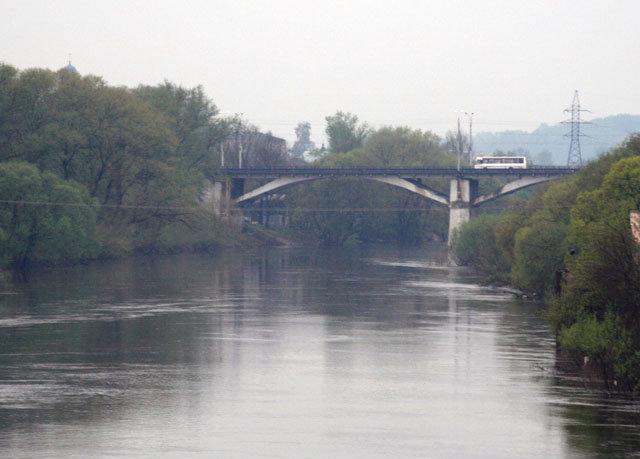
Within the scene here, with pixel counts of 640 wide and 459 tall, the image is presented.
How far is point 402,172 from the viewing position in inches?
4355

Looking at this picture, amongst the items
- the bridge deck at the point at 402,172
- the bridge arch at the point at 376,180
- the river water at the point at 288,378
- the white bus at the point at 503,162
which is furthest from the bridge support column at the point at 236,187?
the river water at the point at 288,378

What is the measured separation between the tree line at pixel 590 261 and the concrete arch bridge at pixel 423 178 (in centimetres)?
3288

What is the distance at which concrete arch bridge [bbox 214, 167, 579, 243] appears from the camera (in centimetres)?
10712

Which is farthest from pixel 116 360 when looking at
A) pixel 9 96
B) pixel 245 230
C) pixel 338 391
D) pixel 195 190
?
pixel 245 230

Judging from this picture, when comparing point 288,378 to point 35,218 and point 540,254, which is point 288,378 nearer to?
point 540,254

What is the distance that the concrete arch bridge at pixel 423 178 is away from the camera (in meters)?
107

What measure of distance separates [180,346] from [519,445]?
59.5ft

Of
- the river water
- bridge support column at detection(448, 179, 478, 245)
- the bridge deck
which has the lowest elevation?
the river water

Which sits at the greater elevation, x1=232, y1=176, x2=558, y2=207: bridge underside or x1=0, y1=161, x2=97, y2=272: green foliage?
x1=232, y1=176, x2=558, y2=207: bridge underside

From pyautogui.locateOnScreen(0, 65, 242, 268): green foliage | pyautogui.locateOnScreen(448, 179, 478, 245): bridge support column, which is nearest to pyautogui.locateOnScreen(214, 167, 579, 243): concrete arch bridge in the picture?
pyautogui.locateOnScreen(448, 179, 478, 245): bridge support column

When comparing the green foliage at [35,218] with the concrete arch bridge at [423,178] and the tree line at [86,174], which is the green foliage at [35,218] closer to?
the tree line at [86,174]

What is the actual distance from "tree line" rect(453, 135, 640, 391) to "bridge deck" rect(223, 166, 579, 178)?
3215cm

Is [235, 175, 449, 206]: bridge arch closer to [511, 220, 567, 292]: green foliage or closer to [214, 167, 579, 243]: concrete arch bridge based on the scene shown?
[214, 167, 579, 243]: concrete arch bridge

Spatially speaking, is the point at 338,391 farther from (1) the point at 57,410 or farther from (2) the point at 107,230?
(2) the point at 107,230
